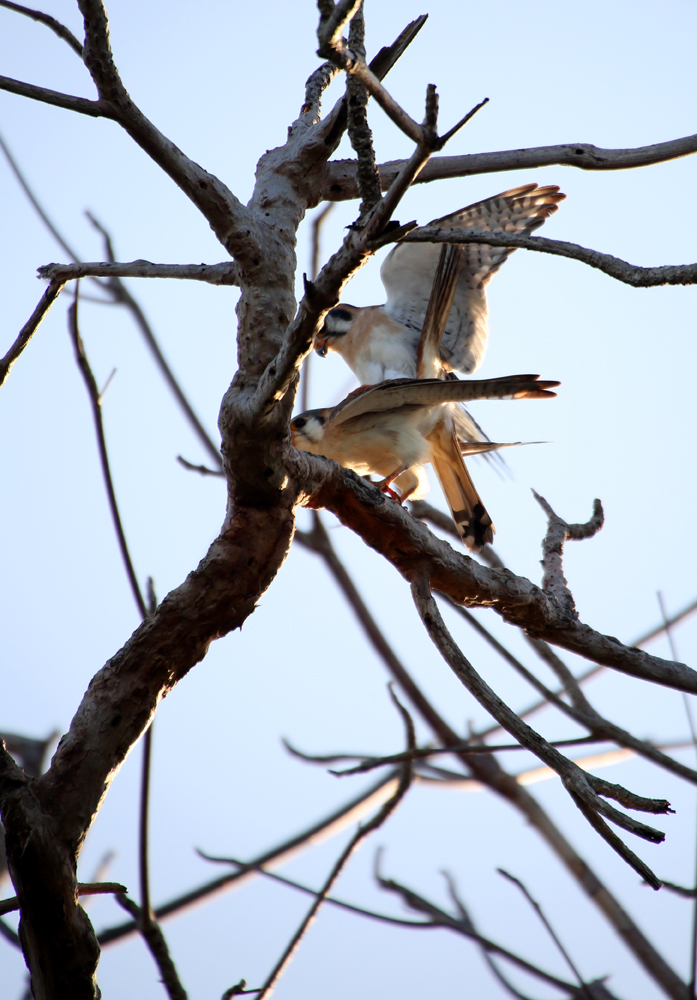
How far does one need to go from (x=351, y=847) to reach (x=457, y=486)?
2.12 metres

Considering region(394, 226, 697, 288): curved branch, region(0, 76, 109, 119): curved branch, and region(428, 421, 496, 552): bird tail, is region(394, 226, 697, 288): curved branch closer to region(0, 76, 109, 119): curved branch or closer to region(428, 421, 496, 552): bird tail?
region(0, 76, 109, 119): curved branch

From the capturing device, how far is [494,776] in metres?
3.50

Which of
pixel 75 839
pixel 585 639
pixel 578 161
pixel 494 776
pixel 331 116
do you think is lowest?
pixel 75 839

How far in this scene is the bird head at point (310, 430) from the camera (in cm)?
377

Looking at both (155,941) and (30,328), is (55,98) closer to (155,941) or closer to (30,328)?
(30,328)

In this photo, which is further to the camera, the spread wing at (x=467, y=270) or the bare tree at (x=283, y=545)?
the spread wing at (x=467, y=270)

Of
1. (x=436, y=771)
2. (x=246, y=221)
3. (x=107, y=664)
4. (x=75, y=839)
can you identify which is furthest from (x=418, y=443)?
(x=75, y=839)

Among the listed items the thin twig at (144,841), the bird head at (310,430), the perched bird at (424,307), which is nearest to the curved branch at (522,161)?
the bird head at (310,430)

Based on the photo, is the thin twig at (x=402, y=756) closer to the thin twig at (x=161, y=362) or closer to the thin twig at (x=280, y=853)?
the thin twig at (x=280, y=853)

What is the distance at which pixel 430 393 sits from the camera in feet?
9.89

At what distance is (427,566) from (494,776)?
66.4 inches

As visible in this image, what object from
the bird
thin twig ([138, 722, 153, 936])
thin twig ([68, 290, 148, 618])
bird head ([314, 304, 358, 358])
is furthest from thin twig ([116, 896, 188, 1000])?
bird head ([314, 304, 358, 358])

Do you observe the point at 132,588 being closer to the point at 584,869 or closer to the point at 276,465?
the point at 276,465

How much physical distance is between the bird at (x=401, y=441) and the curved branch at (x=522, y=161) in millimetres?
736
